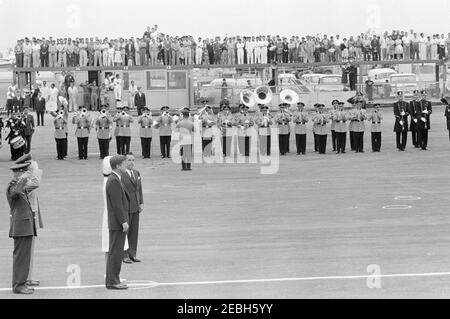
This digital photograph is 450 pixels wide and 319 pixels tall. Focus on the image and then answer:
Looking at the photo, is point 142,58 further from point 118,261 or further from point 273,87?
point 118,261

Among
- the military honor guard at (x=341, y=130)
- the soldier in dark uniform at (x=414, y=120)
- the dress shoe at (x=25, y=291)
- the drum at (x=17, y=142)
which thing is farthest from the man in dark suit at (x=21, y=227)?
the soldier in dark uniform at (x=414, y=120)

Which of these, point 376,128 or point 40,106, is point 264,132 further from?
point 40,106

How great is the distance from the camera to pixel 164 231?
2320cm

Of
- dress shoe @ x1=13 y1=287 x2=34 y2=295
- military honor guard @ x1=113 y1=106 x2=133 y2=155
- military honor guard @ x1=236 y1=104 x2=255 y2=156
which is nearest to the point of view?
dress shoe @ x1=13 y1=287 x2=34 y2=295

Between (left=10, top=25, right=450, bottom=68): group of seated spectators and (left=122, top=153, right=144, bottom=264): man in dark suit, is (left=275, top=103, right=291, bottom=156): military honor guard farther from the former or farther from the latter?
(left=122, top=153, right=144, bottom=264): man in dark suit

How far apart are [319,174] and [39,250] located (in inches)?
539

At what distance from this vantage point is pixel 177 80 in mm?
56312

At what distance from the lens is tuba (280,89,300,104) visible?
175 feet

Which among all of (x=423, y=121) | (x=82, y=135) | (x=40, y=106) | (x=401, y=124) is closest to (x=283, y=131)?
(x=401, y=124)

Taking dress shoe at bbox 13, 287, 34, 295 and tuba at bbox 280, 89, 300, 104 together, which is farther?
tuba at bbox 280, 89, 300, 104

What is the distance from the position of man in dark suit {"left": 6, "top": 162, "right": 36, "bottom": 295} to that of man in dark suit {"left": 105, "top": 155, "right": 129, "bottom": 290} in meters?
1.08

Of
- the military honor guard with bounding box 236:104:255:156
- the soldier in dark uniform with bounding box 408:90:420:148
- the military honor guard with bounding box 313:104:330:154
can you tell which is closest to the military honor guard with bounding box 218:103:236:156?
the military honor guard with bounding box 236:104:255:156

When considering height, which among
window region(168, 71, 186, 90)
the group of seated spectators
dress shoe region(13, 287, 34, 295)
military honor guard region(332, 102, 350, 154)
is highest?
the group of seated spectators

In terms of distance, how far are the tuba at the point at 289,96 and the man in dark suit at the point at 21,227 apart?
1453 inches
